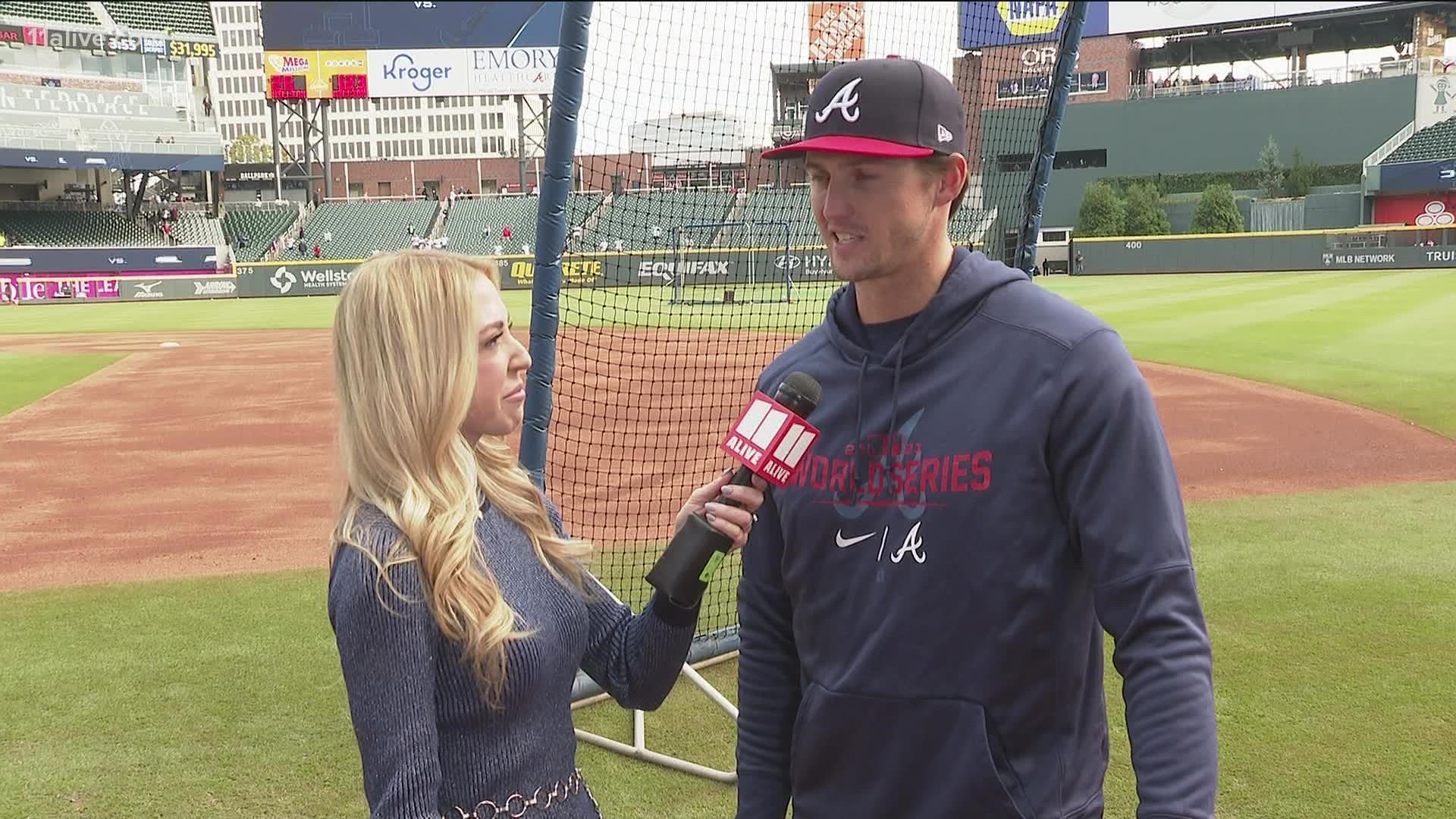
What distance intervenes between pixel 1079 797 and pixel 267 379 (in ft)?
55.6

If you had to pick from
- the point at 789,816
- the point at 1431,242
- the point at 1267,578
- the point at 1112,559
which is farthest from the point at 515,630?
the point at 1431,242

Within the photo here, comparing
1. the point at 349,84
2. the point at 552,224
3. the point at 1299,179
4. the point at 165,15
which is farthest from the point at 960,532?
the point at 165,15

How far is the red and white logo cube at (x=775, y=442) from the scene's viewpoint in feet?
7.08

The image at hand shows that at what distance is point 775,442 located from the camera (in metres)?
2.16

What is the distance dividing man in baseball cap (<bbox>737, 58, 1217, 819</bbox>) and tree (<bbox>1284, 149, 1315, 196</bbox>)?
5884 centimetres

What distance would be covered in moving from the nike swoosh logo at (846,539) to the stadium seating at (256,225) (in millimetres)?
54472

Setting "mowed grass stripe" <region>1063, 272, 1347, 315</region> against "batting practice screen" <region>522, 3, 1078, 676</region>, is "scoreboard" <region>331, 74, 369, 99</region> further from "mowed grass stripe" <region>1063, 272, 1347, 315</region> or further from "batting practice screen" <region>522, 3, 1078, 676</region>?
"batting practice screen" <region>522, 3, 1078, 676</region>

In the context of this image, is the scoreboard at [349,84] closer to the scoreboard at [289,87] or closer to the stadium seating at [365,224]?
the scoreboard at [289,87]

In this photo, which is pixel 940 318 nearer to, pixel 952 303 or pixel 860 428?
pixel 952 303

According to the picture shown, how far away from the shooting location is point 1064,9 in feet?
16.6

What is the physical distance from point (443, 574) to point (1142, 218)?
53.2 meters

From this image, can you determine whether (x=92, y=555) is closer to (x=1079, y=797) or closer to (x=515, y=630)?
(x=515, y=630)

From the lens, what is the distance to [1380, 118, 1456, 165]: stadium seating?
165 feet

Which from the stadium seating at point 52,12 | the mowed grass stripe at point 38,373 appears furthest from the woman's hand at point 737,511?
the stadium seating at point 52,12
